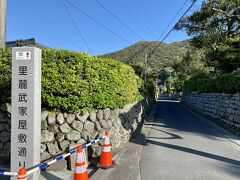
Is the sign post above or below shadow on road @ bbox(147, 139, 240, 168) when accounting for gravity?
above

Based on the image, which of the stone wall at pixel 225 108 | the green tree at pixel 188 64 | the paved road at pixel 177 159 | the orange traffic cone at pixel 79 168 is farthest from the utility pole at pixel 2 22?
the green tree at pixel 188 64

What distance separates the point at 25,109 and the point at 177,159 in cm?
412

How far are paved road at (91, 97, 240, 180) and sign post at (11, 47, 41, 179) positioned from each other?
1.51 m

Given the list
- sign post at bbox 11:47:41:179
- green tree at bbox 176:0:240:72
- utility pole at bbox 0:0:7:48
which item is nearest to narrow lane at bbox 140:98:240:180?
sign post at bbox 11:47:41:179

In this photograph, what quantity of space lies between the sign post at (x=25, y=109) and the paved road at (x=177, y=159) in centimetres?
151

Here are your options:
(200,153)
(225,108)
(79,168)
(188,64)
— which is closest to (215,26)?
(225,108)

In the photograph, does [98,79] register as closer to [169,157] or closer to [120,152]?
[120,152]

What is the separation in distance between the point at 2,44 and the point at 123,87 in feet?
13.3

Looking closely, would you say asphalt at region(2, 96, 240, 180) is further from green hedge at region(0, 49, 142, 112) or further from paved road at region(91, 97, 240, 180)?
green hedge at region(0, 49, 142, 112)

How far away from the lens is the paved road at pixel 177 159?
579 centimetres

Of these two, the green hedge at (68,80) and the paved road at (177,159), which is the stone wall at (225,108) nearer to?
the paved road at (177,159)

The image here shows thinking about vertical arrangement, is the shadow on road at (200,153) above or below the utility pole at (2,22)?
below

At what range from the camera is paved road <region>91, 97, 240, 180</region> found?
5793 millimetres

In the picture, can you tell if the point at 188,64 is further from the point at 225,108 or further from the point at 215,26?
the point at 225,108
